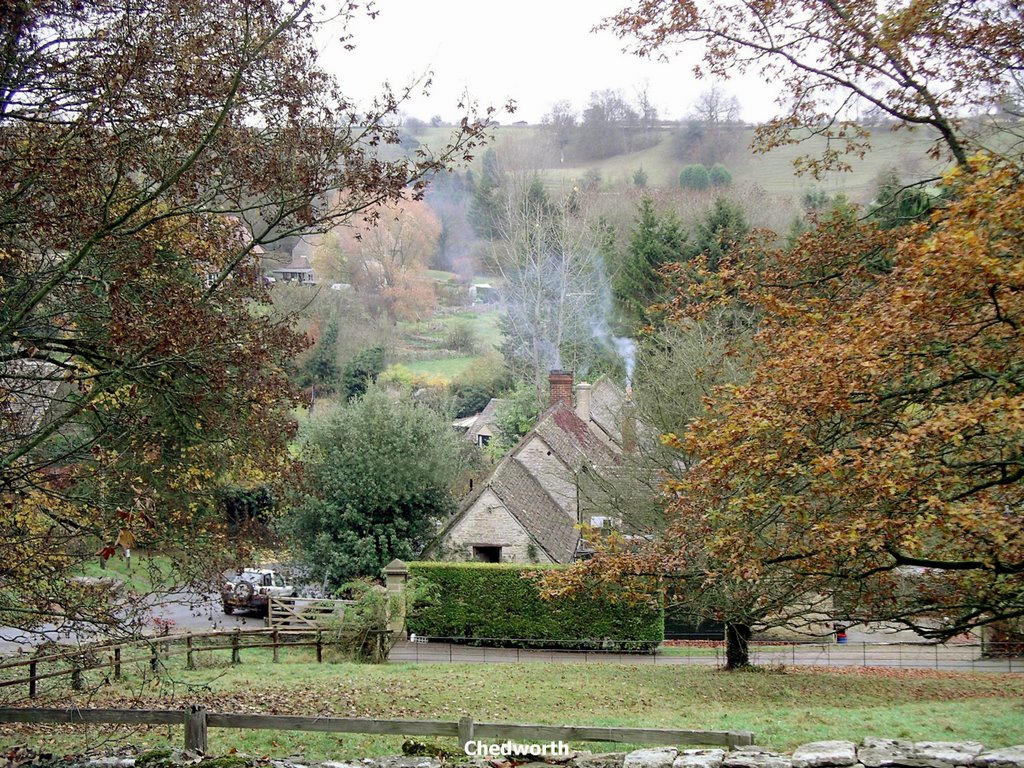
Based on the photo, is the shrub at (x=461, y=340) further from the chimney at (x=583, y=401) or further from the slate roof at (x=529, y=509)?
the slate roof at (x=529, y=509)

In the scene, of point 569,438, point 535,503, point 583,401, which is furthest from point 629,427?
point 583,401

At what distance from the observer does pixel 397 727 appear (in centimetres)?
1058

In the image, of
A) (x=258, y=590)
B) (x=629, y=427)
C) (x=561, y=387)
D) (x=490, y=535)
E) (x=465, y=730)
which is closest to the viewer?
(x=465, y=730)

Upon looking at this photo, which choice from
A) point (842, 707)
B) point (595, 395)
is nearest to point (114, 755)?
point (842, 707)

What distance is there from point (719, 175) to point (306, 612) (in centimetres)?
6037

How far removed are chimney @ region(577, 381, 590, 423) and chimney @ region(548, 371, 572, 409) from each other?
2.77ft

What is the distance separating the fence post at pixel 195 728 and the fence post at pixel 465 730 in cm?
303

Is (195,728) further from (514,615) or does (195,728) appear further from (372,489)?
(372,489)

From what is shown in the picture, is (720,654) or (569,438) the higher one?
(569,438)

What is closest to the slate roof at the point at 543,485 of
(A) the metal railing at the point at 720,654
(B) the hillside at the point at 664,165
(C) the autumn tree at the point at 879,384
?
(A) the metal railing at the point at 720,654

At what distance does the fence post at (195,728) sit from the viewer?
1084 cm

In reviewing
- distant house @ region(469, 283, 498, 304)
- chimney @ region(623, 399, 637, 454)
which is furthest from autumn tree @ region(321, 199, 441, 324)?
chimney @ region(623, 399, 637, 454)

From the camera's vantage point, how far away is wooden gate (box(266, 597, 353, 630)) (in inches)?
985

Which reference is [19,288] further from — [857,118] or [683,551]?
[857,118]
